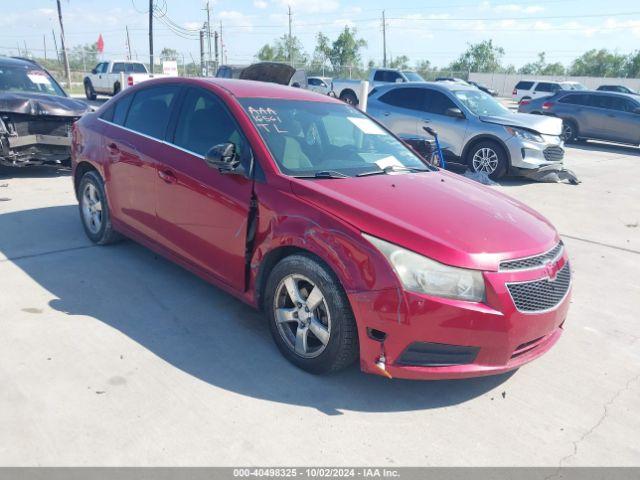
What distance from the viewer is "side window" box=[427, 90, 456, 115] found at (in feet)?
34.3

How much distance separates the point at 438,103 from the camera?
10578 millimetres

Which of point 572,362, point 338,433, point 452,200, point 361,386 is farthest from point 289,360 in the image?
point 572,362

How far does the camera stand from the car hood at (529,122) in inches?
389

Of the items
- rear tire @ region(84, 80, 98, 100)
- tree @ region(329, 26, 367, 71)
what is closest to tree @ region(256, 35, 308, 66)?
tree @ region(329, 26, 367, 71)

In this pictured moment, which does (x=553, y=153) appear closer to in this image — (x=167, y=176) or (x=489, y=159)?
(x=489, y=159)

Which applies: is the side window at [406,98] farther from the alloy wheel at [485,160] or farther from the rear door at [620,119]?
the rear door at [620,119]

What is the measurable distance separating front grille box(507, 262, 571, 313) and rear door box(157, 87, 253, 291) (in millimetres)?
1743

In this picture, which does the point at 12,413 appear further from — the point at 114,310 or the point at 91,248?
the point at 91,248

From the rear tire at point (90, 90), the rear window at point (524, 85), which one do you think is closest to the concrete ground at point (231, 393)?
the rear tire at point (90, 90)

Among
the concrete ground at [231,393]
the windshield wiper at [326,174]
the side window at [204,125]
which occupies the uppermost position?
the side window at [204,125]

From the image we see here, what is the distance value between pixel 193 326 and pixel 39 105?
5.94 m

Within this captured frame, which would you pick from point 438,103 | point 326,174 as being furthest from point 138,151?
point 438,103

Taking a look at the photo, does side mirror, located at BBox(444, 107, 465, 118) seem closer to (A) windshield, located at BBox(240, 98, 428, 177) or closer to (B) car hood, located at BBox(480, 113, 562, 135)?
(B) car hood, located at BBox(480, 113, 562, 135)

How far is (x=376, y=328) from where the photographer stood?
2.85 meters
